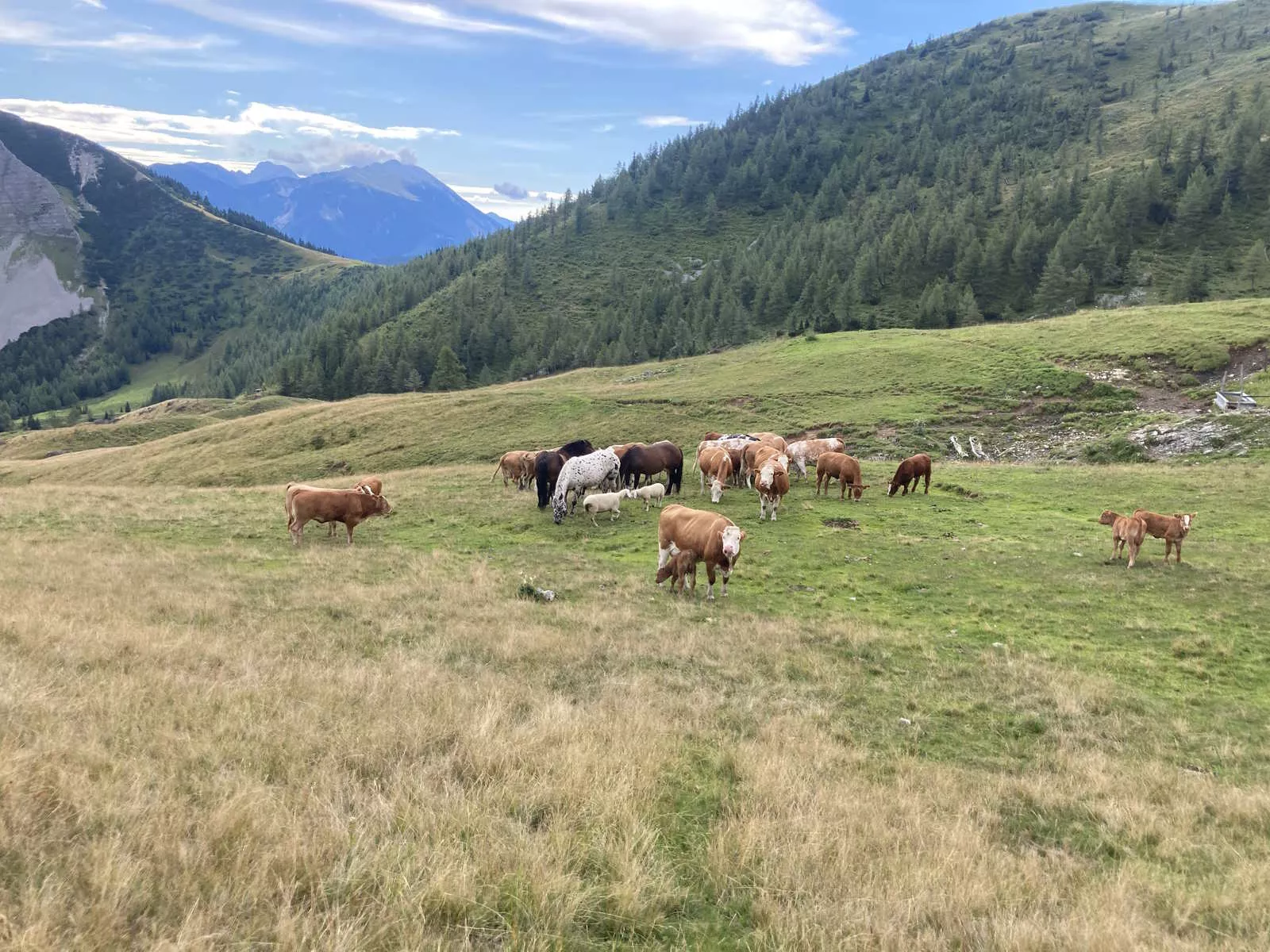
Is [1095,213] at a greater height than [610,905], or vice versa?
[1095,213]

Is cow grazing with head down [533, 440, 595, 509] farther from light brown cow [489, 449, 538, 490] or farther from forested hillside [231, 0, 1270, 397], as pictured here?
forested hillside [231, 0, 1270, 397]

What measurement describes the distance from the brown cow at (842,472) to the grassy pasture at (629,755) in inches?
306

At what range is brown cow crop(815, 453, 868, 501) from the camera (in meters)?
24.6

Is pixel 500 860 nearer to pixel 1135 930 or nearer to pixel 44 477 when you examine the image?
pixel 1135 930

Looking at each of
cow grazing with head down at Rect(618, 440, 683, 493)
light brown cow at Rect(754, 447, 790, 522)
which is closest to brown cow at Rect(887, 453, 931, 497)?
light brown cow at Rect(754, 447, 790, 522)

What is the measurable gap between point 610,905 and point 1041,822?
4.87m

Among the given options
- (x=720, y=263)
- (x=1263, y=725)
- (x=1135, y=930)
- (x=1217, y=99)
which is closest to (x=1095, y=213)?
(x=720, y=263)

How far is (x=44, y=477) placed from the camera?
51.8m

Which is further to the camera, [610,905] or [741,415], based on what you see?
[741,415]

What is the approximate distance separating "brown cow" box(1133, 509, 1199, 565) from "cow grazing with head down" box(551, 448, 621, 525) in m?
16.2

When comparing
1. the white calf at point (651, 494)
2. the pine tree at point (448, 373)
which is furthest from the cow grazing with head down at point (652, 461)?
the pine tree at point (448, 373)

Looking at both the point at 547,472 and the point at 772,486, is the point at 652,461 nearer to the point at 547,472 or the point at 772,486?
the point at 547,472

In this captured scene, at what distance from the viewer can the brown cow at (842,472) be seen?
24578 mm

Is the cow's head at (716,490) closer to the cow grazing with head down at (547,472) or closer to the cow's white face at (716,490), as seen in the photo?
the cow's white face at (716,490)
